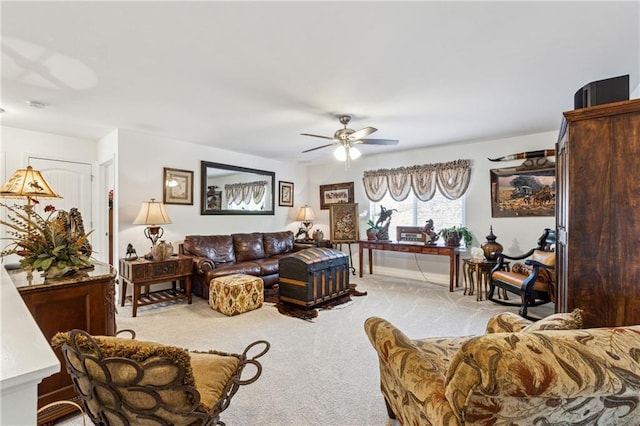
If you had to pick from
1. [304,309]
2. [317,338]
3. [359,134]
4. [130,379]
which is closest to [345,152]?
[359,134]

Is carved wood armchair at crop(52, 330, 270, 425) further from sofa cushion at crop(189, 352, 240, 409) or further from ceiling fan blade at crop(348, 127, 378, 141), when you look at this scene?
ceiling fan blade at crop(348, 127, 378, 141)

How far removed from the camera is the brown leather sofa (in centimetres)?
420

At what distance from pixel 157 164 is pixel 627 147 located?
5035 millimetres

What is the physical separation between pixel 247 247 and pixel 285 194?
186 cm

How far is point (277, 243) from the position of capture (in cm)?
565

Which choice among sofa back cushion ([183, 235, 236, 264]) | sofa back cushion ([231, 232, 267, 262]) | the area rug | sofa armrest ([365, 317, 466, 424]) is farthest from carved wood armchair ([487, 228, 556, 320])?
sofa back cushion ([183, 235, 236, 264])

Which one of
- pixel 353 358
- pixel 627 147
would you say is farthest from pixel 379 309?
pixel 627 147

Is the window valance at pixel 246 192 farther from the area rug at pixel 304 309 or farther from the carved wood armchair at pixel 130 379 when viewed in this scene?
the carved wood armchair at pixel 130 379

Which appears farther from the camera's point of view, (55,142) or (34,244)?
(55,142)

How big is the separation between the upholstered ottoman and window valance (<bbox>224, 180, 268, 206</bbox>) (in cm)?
209

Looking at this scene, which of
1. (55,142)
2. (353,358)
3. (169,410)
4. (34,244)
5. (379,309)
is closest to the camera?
(169,410)

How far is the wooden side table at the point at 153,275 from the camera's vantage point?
361 cm

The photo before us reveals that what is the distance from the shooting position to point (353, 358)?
2527 millimetres

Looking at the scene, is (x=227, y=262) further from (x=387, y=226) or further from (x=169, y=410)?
(x=169, y=410)
